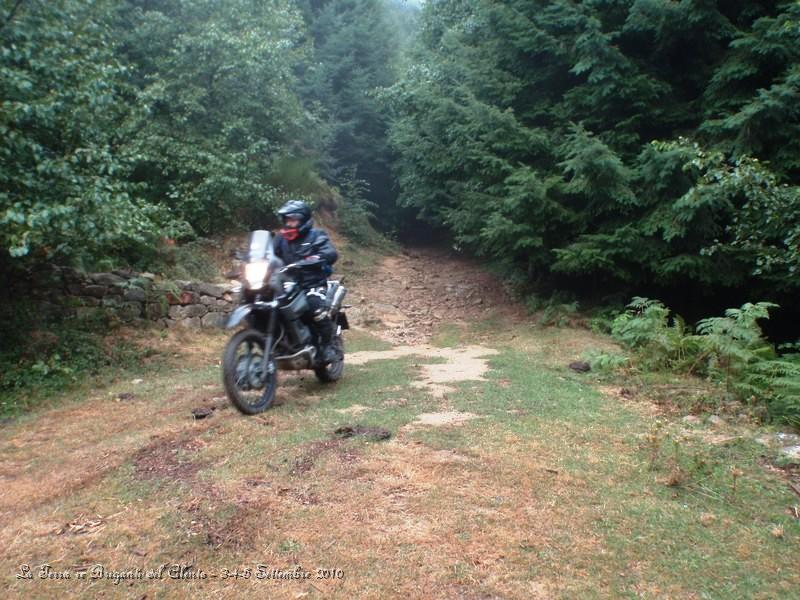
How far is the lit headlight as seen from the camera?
464 cm

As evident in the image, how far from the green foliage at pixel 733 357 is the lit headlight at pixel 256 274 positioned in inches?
168

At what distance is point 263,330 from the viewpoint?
16.1ft

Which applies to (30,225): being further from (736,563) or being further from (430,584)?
(736,563)

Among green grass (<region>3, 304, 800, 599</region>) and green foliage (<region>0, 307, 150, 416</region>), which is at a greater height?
green grass (<region>3, 304, 800, 599</region>)

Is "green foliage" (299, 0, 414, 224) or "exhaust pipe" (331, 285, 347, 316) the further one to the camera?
"green foliage" (299, 0, 414, 224)

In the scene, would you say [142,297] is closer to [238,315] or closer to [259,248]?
[259,248]

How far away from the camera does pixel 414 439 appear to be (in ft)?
13.2

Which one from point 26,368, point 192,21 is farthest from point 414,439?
point 192,21

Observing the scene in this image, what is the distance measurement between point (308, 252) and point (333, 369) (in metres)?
1.32

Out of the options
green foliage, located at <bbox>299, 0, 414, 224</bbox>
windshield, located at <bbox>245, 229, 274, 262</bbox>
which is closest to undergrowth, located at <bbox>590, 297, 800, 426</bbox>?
windshield, located at <bbox>245, 229, 274, 262</bbox>

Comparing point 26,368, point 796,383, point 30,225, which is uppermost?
point 30,225

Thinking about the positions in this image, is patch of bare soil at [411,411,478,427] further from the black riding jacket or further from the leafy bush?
the leafy bush

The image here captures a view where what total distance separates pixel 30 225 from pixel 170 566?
4063 millimetres

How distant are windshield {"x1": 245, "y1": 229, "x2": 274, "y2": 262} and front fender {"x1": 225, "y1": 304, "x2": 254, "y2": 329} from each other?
401 millimetres
